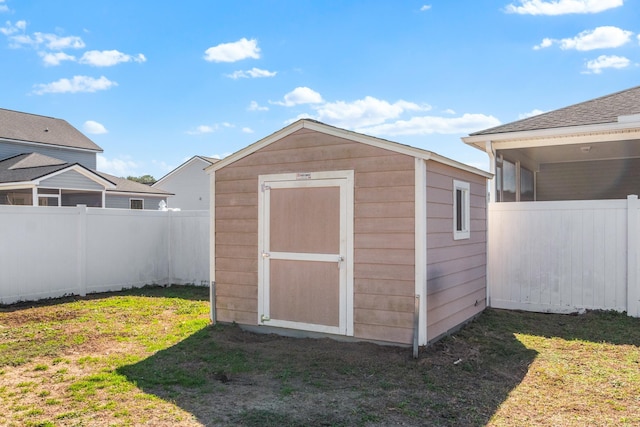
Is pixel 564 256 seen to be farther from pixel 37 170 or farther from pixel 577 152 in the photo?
pixel 37 170

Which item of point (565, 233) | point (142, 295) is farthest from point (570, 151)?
point (142, 295)

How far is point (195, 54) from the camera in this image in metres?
11.7

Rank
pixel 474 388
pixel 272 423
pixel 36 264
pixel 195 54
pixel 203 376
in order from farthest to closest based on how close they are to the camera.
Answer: pixel 195 54 < pixel 36 264 < pixel 203 376 < pixel 474 388 < pixel 272 423

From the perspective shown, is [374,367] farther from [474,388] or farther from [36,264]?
[36,264]

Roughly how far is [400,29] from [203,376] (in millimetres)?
7208

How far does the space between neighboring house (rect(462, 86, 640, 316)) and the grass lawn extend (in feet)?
1.62

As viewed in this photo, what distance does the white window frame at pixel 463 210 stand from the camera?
18.9ft

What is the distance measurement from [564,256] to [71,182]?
16.5 meters

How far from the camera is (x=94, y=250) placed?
28.3ft

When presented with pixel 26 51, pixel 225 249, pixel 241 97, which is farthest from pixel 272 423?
pixel 26 51

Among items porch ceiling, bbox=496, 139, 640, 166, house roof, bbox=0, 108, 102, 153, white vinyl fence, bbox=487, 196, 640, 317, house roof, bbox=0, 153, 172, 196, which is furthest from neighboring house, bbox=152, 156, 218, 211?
white vinyl fence, bbox=487, 196, 640, 317

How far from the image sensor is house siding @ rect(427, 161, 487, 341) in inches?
199

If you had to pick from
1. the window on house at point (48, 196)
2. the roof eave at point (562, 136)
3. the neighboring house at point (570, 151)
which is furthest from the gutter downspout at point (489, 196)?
the window on house at point (48, 196)

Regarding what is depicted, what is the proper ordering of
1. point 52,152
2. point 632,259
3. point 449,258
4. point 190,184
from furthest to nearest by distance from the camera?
point 190,184, point 52,152, point 632,259, point 449,258
